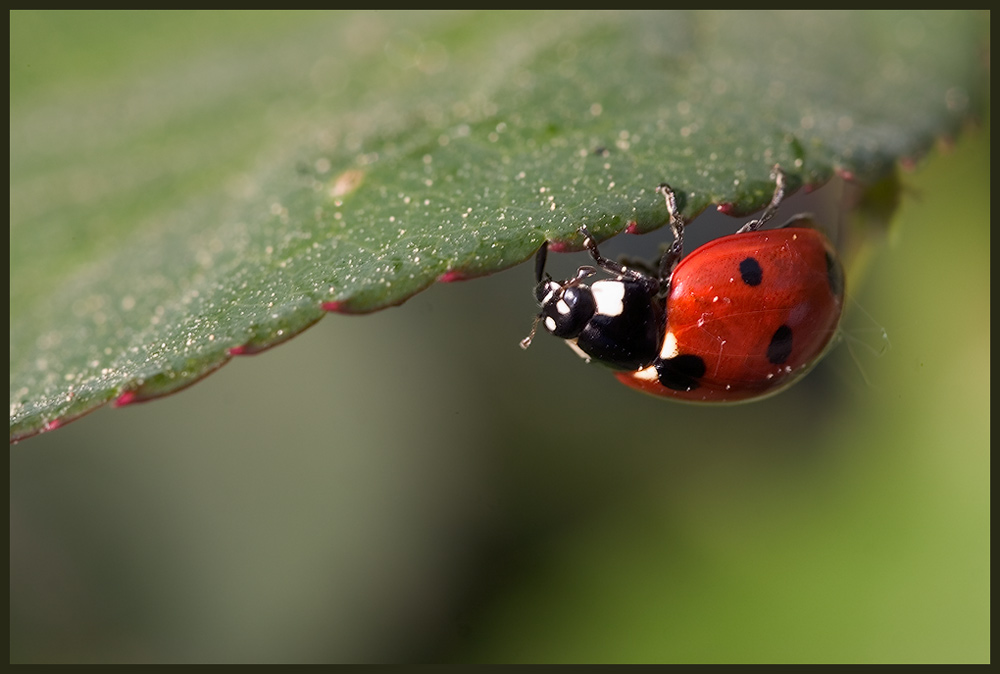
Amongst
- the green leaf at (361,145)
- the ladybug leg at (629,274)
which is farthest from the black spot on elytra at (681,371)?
the green leaf at (361,145)

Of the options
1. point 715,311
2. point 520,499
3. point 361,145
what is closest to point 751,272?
point 715,311

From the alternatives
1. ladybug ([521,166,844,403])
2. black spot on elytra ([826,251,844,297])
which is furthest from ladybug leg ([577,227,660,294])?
black spot on elytra ([826,251,844,297])

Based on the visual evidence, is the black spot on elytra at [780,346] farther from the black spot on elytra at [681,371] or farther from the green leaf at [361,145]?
the green leaf at [361,145]

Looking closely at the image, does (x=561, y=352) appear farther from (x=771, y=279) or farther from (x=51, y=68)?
(x=51, y=68)

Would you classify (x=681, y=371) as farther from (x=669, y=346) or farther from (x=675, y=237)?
(x=675, y=237)

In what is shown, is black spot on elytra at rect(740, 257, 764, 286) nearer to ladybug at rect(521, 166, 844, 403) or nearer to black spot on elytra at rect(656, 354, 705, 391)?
ladybug at rect(521, 166, 844, 403)

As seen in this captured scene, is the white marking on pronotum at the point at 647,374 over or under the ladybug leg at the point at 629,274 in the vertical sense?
under
